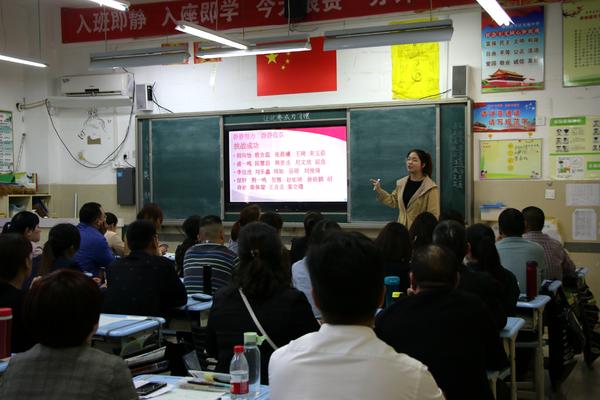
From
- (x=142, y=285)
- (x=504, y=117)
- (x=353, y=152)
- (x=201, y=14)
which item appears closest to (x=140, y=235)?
(x=142, y=285)

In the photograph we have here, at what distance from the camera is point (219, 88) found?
773 centimetres

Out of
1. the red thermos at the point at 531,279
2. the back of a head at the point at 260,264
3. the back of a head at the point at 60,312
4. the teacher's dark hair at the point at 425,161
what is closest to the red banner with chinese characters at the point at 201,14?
the teacher's dark hair at the point at 425,161

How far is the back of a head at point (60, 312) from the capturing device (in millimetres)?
1706

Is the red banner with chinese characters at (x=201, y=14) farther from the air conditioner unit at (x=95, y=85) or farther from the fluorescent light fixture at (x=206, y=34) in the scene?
the fluorescent light fixture at (x=206, y=34)

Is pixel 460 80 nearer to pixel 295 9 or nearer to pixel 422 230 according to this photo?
pixel 295 9

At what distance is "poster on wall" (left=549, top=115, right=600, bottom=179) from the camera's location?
6145 millimetres

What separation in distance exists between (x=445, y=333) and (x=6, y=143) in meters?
7.61

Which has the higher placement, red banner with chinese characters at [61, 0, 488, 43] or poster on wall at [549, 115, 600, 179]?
→ red banner with chinese characters at [61, 0, 488, 43]

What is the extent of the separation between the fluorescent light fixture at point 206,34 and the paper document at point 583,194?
11.3 feet

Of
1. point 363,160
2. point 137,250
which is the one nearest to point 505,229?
point 137,250

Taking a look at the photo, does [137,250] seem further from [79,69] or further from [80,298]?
[79,69]

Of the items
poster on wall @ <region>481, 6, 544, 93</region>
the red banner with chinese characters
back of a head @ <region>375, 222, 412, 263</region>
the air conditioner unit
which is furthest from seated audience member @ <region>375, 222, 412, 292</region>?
the air conditioner unit

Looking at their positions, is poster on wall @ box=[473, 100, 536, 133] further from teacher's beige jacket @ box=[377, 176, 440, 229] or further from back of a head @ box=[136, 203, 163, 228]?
back of a head @ box=[136, 203, 163, 228]

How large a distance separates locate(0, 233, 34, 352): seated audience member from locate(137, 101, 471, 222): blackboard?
451cm
